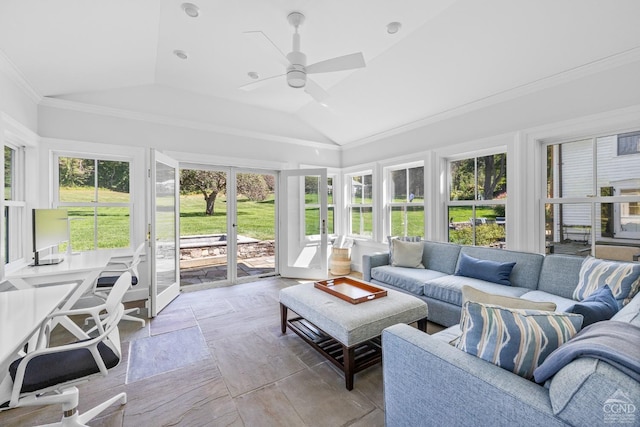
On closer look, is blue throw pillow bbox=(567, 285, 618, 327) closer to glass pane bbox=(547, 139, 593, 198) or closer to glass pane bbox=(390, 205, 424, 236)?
glass pane bbox=(547, 139, 593, 198)

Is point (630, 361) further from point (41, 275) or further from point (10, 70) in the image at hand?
point (10, 70)

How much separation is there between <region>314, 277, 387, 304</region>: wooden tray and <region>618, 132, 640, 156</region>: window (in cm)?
264

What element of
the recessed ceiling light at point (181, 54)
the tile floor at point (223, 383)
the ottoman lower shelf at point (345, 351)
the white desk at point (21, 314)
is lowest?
the tile floor at point (223, 383)

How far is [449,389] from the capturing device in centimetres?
116

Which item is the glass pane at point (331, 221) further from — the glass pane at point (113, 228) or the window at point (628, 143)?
the window at point (628, 143)

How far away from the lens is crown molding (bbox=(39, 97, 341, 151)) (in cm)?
345

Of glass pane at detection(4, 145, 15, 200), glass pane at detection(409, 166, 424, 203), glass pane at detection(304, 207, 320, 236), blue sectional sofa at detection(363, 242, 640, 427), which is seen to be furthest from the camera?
glass pane at detection(304, 207, 320, 236)

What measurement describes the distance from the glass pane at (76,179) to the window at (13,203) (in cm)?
40

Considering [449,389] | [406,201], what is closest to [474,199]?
[406,201]

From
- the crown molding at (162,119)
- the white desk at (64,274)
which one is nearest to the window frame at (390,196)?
the crown molding at (162,119)

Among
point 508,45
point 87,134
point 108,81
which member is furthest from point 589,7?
point 87,134

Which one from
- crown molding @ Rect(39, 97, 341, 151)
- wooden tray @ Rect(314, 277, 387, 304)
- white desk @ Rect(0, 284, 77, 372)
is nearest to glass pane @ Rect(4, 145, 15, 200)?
crown molding @ Rect(39, 97, 341, 151)

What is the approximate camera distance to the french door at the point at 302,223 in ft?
16.3

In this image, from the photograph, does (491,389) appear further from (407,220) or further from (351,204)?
(351,204)
